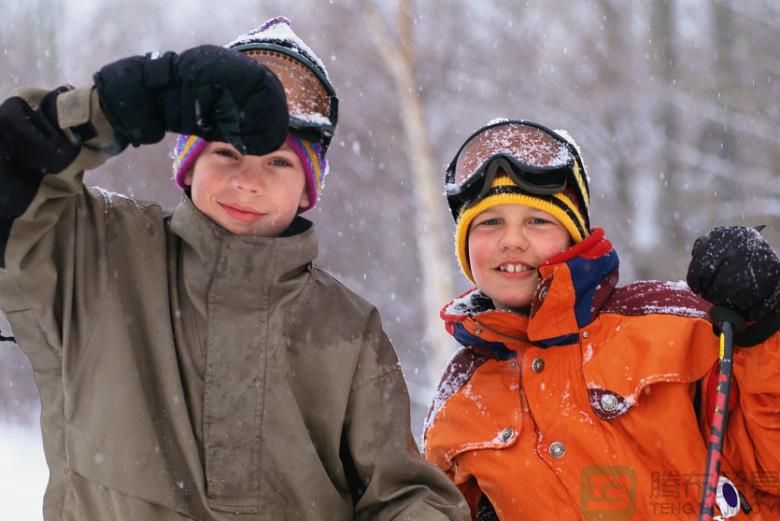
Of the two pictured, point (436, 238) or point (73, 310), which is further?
point (436, 238)

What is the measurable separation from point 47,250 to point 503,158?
161 cm

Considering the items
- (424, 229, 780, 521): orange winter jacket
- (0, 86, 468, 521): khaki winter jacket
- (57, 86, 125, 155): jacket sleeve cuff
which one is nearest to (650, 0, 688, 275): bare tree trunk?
(424, 229, 780, 521): orange winter jacket

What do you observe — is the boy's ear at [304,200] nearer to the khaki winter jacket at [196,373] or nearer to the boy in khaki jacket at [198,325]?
the boy in khaki jacket at [198,325]

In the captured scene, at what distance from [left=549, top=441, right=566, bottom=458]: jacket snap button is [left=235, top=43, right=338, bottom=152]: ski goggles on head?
3.96 feet

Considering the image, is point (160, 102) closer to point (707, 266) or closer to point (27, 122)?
point (27, 122)

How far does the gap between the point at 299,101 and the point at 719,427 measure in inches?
62.6

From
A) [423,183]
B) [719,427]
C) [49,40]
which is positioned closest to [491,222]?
[719,427]

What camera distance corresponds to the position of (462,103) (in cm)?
1184

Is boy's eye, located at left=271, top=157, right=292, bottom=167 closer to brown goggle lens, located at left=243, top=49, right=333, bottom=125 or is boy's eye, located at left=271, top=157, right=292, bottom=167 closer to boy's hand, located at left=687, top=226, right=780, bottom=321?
brown goggle lens, located at left=243, top=49, right=333, bottom=125

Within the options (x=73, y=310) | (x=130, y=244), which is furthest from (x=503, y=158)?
(x=73, y=310)

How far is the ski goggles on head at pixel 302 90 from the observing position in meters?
2.50

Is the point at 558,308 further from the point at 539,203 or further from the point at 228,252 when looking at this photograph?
the point at 228,252

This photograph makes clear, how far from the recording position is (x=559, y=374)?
2777mm

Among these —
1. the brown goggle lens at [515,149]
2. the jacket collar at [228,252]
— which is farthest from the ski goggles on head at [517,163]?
the jacket collar at [228,252]
